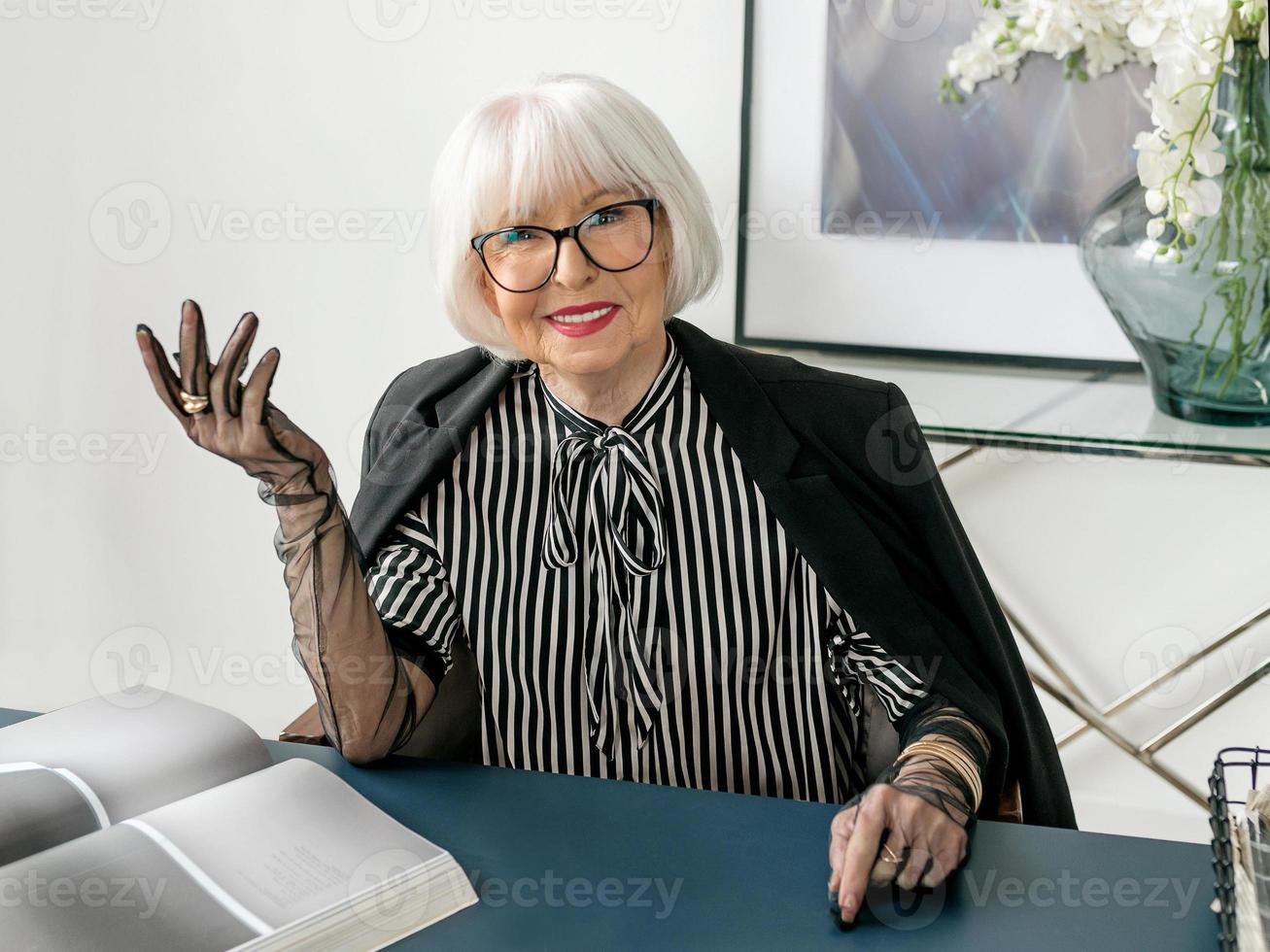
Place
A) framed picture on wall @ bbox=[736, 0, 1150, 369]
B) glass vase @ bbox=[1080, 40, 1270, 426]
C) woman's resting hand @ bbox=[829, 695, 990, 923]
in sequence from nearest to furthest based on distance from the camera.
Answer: woman's resting hand @ bbox=[829, 695, 990, 923] < glass vase @ bbox=[1080, 40, 1270, 426] < framed picture on wall @ bbox=[736, 0, 1150, 369]

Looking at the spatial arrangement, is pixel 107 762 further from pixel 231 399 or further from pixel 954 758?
pixel 954 758

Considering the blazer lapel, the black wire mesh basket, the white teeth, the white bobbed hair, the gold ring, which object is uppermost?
the white bobbed hair

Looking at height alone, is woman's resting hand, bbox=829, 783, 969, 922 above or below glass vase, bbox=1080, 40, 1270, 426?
below

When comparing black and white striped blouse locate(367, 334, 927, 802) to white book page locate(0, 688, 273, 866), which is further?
black and white striped blouse locate(367, 334, 927, 802)

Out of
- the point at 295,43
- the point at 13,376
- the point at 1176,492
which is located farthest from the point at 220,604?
the point at 1176,492

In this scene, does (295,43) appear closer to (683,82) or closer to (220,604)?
(683,82)

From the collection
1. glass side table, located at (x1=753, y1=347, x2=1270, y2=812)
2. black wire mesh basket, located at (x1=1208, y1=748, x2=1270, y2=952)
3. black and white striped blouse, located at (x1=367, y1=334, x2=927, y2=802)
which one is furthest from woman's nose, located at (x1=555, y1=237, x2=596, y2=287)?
black wire mesh basket, located at (x1=1208, y1=748, x2=1270, y2=952)

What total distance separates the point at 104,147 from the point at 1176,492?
184cm

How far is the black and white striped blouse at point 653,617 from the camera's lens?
1.30m

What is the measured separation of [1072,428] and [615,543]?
66 cm

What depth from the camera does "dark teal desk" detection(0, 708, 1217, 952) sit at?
0.81 m

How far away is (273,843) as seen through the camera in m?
0.89

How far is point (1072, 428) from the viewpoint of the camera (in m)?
1.59

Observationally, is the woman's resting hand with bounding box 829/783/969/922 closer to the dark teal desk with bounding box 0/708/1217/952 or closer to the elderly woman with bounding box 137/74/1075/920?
the dark teal desk with bounding box 0/708/1217/952
